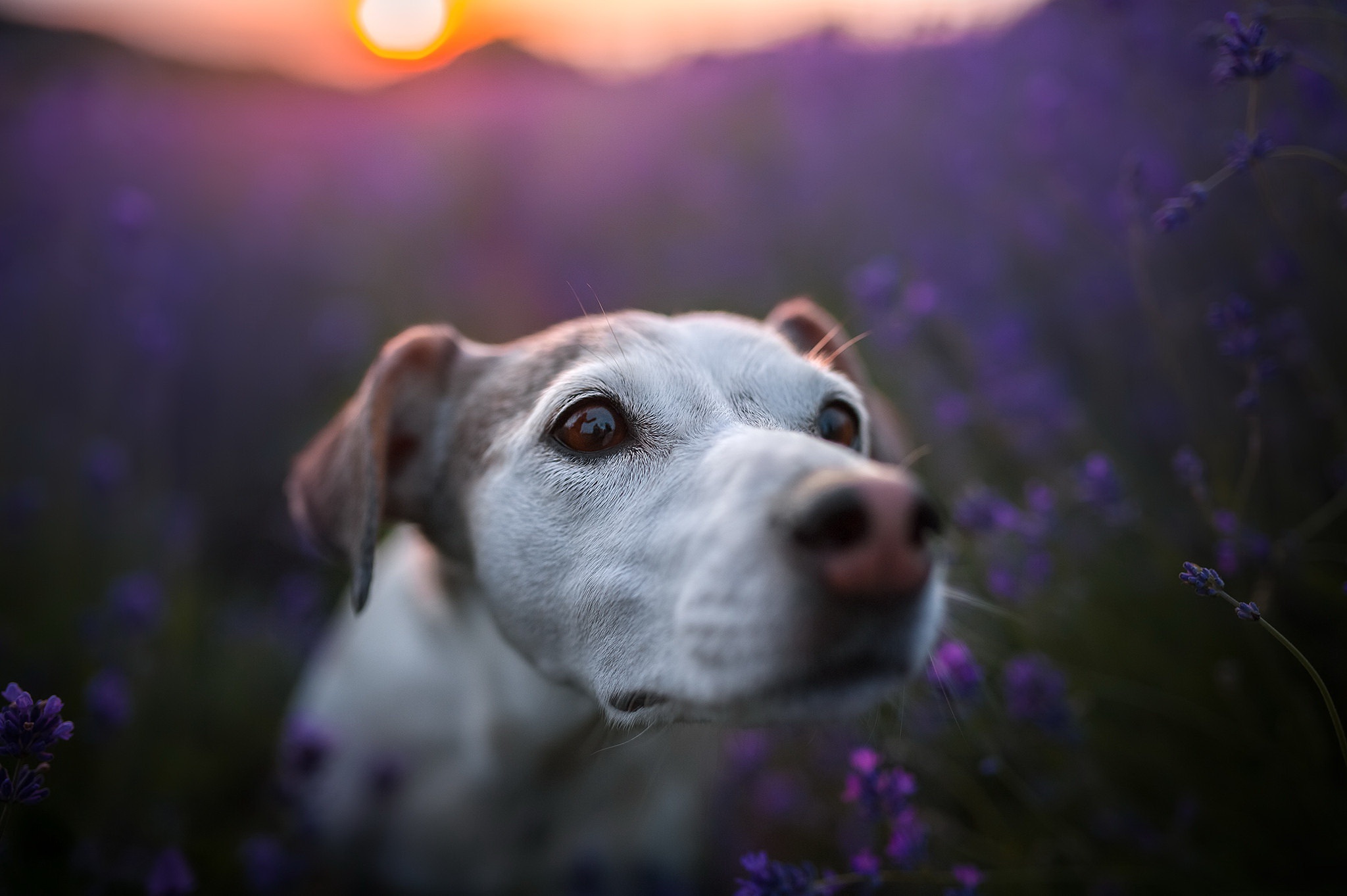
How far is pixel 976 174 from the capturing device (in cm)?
426

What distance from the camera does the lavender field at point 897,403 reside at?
2281mm

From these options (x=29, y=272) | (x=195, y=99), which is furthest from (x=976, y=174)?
(x=195, y=99)

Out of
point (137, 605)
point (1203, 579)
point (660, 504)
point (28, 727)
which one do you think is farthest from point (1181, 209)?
point (137, 605)

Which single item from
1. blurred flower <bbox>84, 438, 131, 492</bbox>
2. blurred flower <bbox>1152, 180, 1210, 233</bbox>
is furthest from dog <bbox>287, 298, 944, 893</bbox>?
blurred flower <bbox>84, 438, 131, 492</bbox>

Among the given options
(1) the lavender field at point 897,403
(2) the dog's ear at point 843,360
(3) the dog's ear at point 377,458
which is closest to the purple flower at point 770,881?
(1) the lavender field at point 897,403

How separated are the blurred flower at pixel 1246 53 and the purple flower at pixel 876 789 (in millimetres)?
1740

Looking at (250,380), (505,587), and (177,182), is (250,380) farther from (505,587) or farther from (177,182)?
(505,587)

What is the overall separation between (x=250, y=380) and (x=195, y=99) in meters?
3.28

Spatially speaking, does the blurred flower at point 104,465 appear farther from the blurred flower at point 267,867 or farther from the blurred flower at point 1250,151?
the blurred flower at point 1250,151

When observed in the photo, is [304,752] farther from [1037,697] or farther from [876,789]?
[1037,697]

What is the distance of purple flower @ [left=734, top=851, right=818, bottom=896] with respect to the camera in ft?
5.01

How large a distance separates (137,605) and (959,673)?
2.77 meters

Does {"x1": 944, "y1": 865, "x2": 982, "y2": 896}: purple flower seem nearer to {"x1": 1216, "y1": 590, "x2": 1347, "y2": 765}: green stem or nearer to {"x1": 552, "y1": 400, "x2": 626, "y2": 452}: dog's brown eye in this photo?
{"x1": 1216, "y1": 590, "x2": 1347, "y2": 765}: green stem

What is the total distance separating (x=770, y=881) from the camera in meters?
1.55
